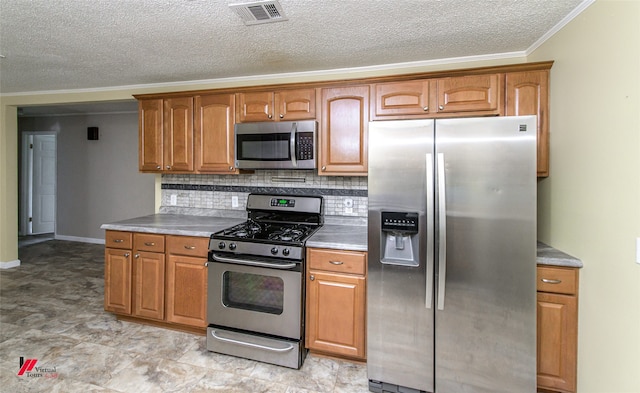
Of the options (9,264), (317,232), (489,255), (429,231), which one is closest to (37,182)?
(9,264)

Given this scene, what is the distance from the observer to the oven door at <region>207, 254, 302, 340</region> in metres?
2.14

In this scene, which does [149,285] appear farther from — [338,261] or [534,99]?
[534,99]

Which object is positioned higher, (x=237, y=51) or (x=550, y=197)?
(x=237, y=51)

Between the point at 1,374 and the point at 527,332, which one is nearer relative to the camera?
the point at 527,332

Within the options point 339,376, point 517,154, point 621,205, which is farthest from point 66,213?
point 621,205

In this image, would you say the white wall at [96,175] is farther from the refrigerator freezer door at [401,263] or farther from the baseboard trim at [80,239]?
the refrigerator freezer door at [401,263]

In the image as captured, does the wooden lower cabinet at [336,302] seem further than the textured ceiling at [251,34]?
Yes

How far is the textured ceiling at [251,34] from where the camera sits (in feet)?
5.87

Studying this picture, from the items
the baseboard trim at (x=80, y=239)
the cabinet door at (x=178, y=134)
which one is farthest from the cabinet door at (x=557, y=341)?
the baseboard trim at (x=80, y=239)

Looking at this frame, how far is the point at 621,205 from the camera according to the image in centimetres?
145

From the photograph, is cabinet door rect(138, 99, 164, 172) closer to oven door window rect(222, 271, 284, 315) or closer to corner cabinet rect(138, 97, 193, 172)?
corner cabinet rect(138, 97, 193, 172)

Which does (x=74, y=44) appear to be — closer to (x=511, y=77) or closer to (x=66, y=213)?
(x=511, y=77)

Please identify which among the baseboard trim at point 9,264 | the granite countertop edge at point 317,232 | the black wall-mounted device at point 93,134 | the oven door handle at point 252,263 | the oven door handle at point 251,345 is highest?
the black wall-mounted device at point 93,134

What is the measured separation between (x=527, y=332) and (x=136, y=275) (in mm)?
2966
